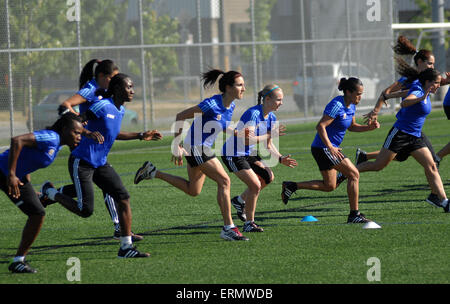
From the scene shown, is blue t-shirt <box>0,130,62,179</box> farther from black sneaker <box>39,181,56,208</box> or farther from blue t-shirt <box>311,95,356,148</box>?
blue t-shirt <box>311,95,356,148</box>

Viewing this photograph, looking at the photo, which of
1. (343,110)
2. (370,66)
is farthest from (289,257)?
(370,66)

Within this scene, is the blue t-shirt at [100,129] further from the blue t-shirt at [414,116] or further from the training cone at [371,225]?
the blue t-shirt at [414,116]

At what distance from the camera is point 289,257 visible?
27.9ft

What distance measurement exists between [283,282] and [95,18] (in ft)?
56.8

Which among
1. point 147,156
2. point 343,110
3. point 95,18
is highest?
point 95,18

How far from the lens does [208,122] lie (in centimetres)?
971

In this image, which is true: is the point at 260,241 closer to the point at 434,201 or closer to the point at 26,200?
the point at 26,200

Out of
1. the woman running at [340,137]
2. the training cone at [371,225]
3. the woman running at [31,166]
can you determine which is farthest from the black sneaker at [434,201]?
the woman running at [31,166]

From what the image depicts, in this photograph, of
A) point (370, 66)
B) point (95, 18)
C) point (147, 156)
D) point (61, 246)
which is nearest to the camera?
point (61, 246)

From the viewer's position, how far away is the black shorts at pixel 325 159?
34.7 feet

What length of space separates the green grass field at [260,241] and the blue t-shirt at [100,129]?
40.5 inches

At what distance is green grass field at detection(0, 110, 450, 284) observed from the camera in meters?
7.77

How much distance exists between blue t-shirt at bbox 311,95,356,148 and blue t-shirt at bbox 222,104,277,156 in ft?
2.33
